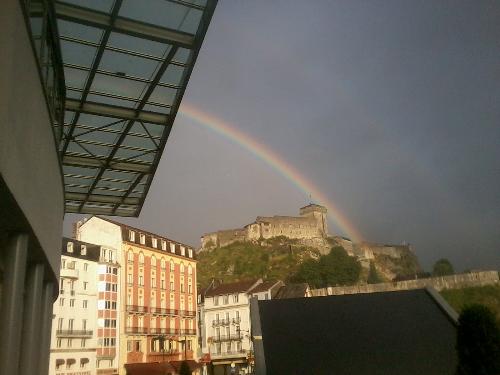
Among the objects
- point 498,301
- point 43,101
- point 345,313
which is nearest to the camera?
point 43,101

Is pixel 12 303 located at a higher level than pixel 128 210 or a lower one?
lower

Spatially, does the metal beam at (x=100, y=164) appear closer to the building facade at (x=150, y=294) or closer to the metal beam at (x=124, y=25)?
the metal beam at (x=124, y=25)

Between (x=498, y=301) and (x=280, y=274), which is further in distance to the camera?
(x=280, y=274)

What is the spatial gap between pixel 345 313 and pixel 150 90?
23.1 m

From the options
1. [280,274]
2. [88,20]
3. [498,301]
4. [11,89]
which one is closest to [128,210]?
[88,20]

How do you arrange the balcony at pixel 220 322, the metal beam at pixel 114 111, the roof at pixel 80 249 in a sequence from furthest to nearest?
the balcony at pixel 220 322 < the roof at pixel 80 249 < the metal beam at pixel 114 111

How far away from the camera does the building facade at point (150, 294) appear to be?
51.5m

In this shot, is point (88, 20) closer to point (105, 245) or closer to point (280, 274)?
point (105, 245)

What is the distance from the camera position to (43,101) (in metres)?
8.05

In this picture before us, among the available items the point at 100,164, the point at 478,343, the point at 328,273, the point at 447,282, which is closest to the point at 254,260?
the point at 328,273

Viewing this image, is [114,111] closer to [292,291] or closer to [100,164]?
[100,164]

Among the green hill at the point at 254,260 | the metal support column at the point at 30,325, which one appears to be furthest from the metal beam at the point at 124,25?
the green hill at the point at 254,260

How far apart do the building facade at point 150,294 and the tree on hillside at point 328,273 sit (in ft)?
117

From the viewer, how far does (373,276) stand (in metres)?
119
